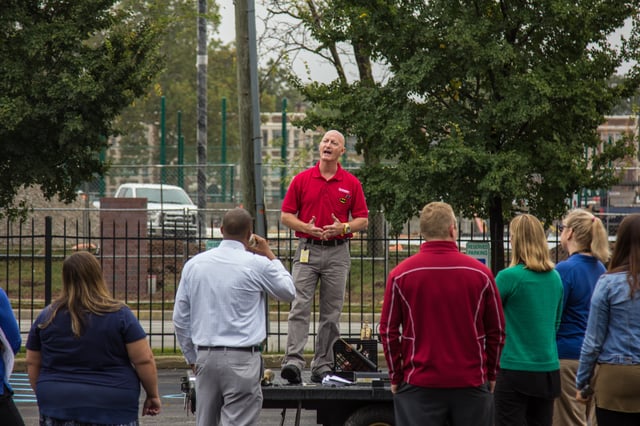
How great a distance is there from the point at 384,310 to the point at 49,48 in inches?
471

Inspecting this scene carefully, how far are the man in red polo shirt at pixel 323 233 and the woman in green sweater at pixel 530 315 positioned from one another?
81.0 inches

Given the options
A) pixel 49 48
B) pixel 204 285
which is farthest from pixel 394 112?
pixel 204 285

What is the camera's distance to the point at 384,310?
581 cm

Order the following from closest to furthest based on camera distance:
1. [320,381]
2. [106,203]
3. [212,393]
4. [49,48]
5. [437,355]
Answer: [437,355] → [212,393] → [320,381] → [49,48] → [106,203]

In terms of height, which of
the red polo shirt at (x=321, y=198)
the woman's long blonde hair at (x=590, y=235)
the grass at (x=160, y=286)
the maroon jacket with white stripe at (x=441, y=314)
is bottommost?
the grass at (x=160, y=286)

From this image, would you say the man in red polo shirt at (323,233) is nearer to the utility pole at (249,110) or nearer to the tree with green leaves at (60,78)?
the utility pole at (249,110)

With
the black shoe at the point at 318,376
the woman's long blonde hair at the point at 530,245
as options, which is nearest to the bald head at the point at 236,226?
the woman's long blonde hair at the point at 530,245

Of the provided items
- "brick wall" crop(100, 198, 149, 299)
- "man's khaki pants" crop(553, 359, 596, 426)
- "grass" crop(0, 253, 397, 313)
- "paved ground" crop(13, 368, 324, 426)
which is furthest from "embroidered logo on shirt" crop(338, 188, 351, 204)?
"brick wall" crop(100, 198, 149, 299)

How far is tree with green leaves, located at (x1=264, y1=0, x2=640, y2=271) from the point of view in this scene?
45.5 feet

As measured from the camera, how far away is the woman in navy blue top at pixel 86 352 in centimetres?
543

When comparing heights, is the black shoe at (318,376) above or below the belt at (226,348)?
below

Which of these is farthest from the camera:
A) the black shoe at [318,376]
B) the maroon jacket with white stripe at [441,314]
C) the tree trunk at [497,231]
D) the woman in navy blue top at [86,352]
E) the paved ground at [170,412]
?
the tree trunk at [497,231]

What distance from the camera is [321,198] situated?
858cm

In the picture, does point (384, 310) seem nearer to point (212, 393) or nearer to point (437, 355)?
point (437, 355)
